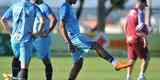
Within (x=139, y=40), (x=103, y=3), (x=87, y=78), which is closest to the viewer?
(x=139, y=40)

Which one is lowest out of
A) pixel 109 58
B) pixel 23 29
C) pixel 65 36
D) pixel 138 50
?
pixel 138 50

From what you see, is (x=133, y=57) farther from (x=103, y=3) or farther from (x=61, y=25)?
(x=103, y=3)

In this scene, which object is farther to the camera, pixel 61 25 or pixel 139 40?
pixel 139 40

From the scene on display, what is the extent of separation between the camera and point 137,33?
786 inches

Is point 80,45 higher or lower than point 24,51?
lower

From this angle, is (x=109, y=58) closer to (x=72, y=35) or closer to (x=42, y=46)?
(x=72, y=35)

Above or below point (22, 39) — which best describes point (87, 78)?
below

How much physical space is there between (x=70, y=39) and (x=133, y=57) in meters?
2.74

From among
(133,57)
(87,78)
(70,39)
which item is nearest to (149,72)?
(87,78)

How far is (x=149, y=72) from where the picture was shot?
1013 inches

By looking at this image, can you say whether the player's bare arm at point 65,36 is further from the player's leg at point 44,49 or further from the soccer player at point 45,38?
the player's leg at point 44,49

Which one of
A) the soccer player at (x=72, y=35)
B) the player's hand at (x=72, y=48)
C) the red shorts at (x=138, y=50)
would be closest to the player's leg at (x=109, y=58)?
the soccer player at (x=72, y=35)

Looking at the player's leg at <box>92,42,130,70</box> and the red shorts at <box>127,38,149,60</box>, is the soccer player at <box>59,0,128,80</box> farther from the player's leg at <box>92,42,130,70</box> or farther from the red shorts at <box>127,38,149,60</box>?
the red shorts at <box>127,38,149,60</box>

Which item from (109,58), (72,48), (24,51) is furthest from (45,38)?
(24,51)
